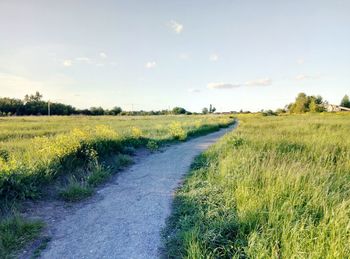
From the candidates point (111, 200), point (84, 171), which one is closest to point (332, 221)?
point (111, 200)

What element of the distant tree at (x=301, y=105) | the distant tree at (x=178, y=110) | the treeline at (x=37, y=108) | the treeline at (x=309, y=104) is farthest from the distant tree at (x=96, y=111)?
the distant tree at (x=301, y=105)

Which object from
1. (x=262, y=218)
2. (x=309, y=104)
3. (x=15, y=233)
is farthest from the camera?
(x=309, y=104)

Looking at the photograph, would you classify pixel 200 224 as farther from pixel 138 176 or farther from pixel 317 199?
pixel 138 176

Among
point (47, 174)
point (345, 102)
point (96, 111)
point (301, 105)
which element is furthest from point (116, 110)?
point (47, 174)

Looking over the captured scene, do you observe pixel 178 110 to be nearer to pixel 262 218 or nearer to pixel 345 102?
pixel 345 102

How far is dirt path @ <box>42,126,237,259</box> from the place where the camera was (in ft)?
12.4

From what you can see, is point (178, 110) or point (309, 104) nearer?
point (309, 104)

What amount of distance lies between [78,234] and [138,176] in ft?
12.2

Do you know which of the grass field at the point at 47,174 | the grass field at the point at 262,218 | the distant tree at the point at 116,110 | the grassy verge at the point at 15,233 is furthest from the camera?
the distant tree at the point at 116,110

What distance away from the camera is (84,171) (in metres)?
7.66

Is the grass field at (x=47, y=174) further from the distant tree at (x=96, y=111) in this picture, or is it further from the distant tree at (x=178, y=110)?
the distant tree at (x=178, y=110)

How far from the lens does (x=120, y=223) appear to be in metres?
4.64

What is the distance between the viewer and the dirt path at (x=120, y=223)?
3.78 metres

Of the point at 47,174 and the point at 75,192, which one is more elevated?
the point at 47,174
